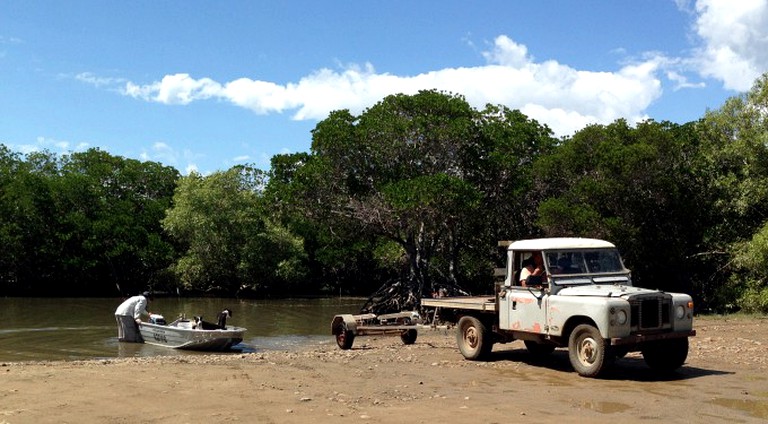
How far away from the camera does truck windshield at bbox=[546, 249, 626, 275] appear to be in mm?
13602

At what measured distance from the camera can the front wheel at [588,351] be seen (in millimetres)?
12102

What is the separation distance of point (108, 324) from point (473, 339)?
22.7 metres

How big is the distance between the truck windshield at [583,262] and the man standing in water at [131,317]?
50.7 ft

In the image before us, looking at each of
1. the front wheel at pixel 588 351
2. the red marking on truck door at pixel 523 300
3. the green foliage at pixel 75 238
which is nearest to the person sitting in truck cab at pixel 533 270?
the red marking on truck door at pixel 523 300

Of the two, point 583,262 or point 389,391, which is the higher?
point 583,262

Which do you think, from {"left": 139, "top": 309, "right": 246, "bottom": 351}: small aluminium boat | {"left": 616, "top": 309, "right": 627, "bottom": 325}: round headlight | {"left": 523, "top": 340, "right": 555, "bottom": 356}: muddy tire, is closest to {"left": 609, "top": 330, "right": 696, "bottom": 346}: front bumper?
{"left": 616, "top": 309, "right": 627, "bottom": 325}: round headlight

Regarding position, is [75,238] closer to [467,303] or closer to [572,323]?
[467,303]

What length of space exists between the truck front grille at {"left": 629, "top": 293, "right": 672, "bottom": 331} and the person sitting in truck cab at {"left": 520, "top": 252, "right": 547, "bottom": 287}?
6.24 ft

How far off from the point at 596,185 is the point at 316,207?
14.4m

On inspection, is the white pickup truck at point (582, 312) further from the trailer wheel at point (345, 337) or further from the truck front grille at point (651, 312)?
the trailer wheel at point (345, 337)

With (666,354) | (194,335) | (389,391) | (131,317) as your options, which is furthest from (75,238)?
(666,354)

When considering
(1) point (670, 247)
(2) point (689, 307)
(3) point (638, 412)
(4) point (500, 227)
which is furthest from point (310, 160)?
(3) point (638, 412)

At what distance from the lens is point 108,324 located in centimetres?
3262

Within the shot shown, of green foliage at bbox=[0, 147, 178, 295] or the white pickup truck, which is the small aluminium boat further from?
green foliage at bbox=[0, 147, 178, 295]
